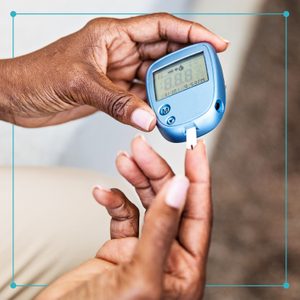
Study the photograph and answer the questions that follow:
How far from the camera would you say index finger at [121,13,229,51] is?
91cm

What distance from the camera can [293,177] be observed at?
4.57 feet

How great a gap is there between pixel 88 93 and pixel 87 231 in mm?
260

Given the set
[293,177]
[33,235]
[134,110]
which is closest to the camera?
[134,110]

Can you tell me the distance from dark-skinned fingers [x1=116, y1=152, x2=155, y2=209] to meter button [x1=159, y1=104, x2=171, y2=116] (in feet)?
0.44

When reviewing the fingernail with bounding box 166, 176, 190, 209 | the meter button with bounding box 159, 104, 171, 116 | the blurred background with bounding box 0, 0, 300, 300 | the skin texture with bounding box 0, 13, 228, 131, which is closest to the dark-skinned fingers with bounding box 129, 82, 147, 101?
the skin texture with bounding box 0, 13, 228, 131

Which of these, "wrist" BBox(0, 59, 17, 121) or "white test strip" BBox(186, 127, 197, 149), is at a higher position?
"wrist" BBox(0, 59, 17, 121)

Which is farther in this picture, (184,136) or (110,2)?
(110,2)

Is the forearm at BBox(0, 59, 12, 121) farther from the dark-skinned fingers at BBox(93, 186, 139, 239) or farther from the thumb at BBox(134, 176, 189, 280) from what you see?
the thumb at BBox(134, 176, 189, 280)

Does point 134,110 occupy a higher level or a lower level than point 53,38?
lower

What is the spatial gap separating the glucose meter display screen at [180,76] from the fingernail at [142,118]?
0.36ft

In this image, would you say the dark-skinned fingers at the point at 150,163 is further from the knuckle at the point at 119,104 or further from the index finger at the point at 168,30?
the index finger at the point at 168,30

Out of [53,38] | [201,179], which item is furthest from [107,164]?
[201,179]

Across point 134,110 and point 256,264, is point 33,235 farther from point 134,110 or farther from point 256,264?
point 256,264

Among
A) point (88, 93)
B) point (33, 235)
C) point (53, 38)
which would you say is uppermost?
point (53, 38)
